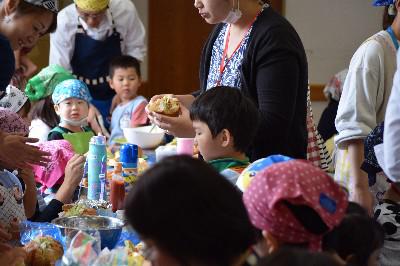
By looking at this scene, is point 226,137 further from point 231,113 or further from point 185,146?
point 185,146

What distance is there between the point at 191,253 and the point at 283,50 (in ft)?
3.89

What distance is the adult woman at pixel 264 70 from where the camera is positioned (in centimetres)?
236

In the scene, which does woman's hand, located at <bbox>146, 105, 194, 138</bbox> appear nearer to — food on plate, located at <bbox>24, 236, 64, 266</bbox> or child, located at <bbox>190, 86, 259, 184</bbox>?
child, located at <bbox>190, 86, 259, 184</bbox>

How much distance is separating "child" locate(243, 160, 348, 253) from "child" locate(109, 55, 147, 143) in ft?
10.1

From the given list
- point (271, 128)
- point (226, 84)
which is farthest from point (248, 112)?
point (226, 84)

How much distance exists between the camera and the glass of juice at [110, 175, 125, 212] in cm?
257

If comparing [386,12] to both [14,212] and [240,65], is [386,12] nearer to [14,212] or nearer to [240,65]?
[240,65]

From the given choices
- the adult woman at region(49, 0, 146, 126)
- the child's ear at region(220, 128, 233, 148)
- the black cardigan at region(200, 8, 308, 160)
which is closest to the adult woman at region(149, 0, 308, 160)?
the black cardigan at region(200, 8, 308, 160)

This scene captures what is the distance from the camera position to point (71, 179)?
9.01 ft

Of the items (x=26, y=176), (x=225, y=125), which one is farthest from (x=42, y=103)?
(x=225, y=125)

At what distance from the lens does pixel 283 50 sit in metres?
2.36

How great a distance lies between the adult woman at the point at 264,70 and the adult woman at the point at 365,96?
0.53ft

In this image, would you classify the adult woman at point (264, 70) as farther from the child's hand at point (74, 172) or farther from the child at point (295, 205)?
the child at point (295, 205)

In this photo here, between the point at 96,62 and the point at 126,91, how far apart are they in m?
0.44
